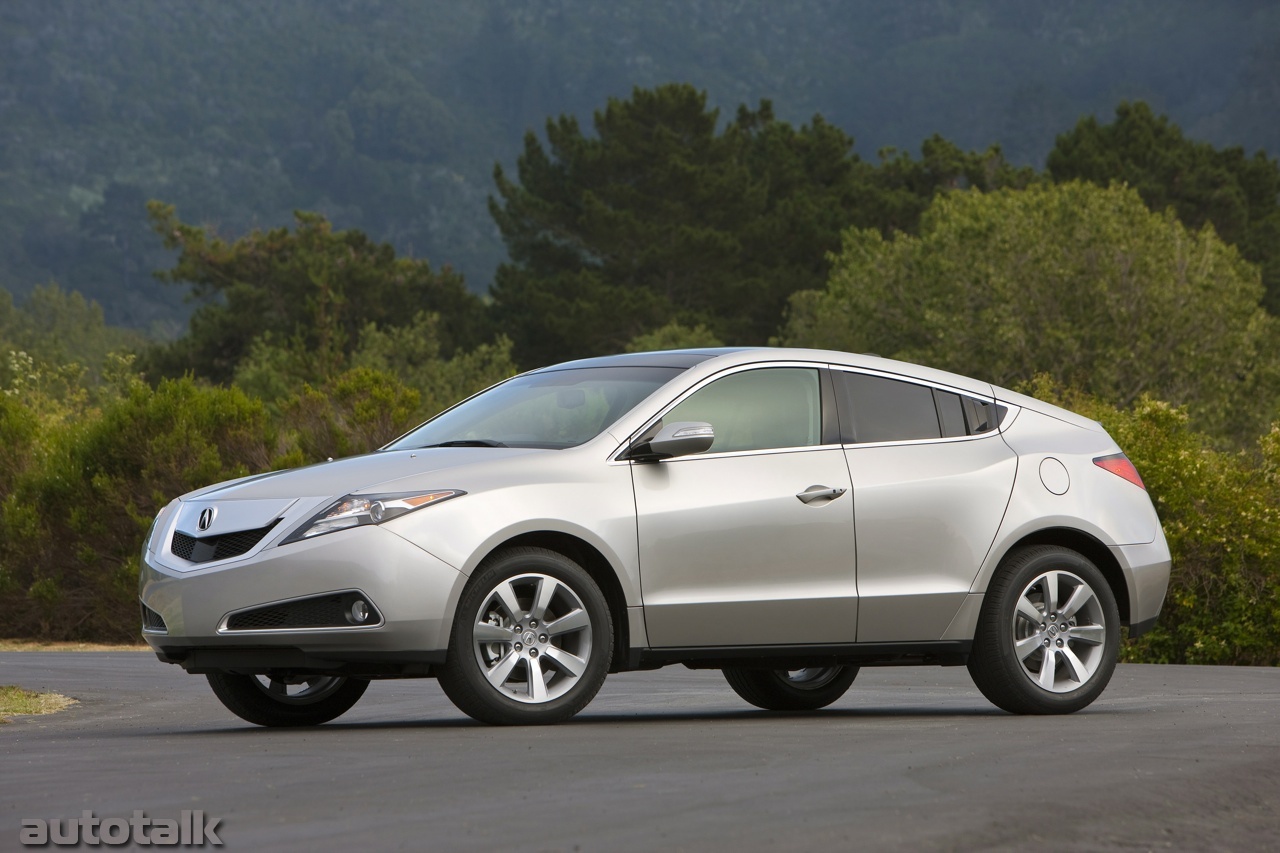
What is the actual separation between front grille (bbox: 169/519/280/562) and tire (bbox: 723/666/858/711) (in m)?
3.27

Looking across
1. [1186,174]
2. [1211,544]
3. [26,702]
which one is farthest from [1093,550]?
[1186,174]

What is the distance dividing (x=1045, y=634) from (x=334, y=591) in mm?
3741

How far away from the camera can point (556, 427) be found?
9.42m

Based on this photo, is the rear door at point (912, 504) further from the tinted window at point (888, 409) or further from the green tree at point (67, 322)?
the green tree at point (67, 322)

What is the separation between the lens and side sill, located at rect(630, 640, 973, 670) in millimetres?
9180

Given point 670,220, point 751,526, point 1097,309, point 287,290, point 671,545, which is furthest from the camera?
point 670,220

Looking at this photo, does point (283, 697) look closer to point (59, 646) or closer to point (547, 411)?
point (547, 411)

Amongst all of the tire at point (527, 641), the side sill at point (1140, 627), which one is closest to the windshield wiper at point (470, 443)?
the tire at point (527, 641)

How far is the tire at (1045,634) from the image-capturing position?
9.85 metres

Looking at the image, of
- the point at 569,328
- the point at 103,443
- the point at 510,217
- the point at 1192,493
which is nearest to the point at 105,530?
the point at 103,443

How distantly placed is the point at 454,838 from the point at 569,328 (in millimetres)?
68884

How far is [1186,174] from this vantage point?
78.4 metres

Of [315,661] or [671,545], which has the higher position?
[671,545]

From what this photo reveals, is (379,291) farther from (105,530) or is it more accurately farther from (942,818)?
(942,818)
